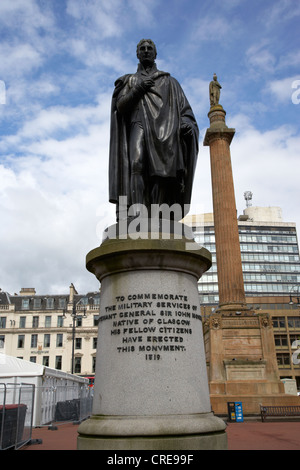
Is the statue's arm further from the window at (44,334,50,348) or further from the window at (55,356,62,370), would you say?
the window at (44,334,50,348)

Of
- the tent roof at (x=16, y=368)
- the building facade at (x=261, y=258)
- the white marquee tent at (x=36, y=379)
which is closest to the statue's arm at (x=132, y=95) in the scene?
the white marquee tent at (x=36, y=379)

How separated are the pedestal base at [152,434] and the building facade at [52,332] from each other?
5812 cm

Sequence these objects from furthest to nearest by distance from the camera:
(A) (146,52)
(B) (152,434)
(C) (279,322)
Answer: (C) (279,322), (A) (146,52), (B) (152,434)

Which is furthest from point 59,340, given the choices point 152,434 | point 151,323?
point 152,434

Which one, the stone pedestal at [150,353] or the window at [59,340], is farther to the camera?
the window at [59,340]

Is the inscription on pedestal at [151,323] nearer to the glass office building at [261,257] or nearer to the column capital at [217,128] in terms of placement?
the column capital at [217,128]

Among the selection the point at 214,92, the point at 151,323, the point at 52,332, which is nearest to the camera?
the point at 151,323

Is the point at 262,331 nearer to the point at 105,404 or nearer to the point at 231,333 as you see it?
the point at 231,333

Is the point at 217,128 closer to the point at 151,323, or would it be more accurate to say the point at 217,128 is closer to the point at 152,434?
the point at 151,323

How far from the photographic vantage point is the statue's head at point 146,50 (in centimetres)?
739

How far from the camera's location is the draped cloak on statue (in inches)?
264

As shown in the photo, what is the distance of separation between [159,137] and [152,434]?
445 centimetres

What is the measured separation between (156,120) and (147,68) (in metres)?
1.32

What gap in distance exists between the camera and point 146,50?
7.38 meters
